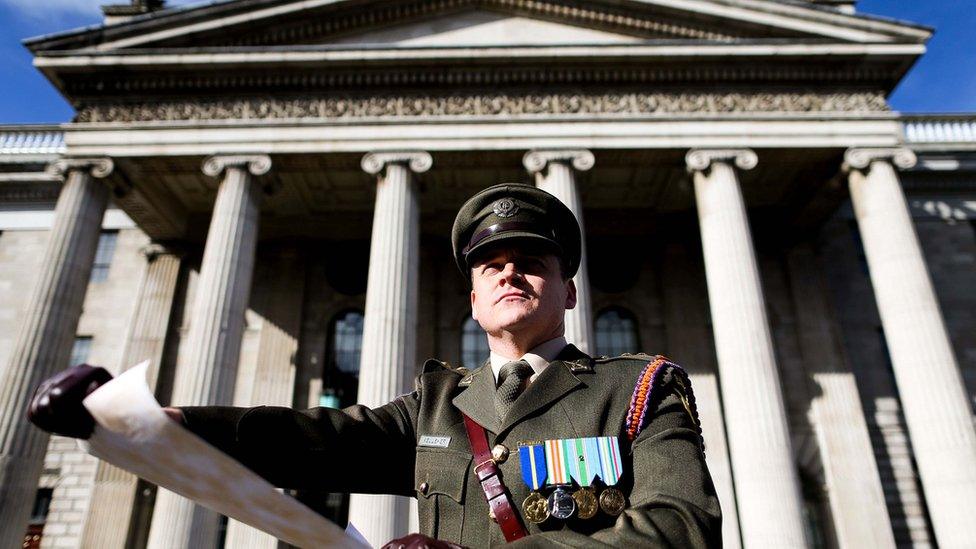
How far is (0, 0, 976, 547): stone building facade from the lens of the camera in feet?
45.4

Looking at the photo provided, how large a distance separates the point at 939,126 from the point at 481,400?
24069mm

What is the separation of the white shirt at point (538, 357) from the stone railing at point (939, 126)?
2285 cm

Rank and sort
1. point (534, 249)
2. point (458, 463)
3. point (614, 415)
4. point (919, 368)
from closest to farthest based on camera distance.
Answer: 1. point (614, 415)
2. point (458, 463)
3. point (534, 249)
4. point (919, 368)

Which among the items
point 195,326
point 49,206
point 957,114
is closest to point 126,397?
point 195,326

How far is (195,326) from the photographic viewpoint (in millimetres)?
14008

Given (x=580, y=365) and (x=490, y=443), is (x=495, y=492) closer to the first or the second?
(x=490, y=443)

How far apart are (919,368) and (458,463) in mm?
15043

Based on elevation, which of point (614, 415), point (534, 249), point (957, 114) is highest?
point (957, 114)

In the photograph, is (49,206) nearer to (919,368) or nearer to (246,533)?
(246,533)

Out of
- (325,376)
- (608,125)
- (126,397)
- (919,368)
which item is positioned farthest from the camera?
(325,376)

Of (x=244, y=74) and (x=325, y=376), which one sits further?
(x=325, y=376)

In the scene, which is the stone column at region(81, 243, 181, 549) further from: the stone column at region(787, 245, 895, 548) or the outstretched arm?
the stone column at region(787, 245, 895, 548)

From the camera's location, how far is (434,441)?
224cm

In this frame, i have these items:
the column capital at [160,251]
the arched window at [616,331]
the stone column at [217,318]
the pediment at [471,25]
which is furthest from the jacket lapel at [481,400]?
the column capital at [160,251]
